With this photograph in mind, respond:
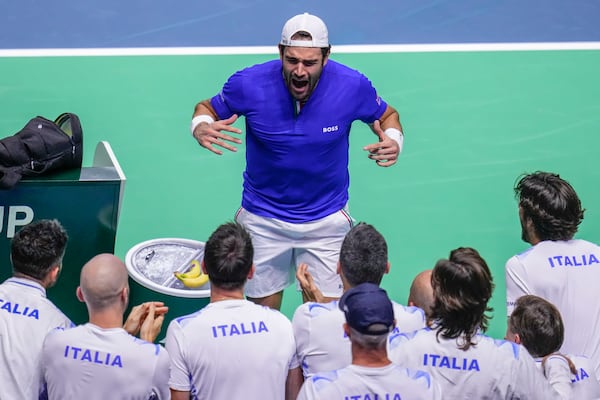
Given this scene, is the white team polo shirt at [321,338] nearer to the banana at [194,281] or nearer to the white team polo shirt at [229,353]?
the white team polo shirt at [229,353]

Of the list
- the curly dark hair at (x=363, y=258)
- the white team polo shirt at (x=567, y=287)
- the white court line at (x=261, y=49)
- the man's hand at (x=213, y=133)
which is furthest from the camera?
the white court line at (x=261, y=49)

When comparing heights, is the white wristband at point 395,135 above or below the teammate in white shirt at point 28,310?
above

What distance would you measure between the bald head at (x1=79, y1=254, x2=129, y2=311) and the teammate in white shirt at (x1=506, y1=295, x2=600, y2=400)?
73.1 inches

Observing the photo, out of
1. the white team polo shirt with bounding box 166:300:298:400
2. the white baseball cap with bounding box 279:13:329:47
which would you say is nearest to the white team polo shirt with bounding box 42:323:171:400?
the white team polo shirt with bounding box 166:300:298:400

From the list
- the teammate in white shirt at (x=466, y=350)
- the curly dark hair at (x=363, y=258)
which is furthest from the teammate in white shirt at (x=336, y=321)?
the teammate in white shirt at (x=466, y=350)

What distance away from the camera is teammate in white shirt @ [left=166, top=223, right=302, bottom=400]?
479 cm

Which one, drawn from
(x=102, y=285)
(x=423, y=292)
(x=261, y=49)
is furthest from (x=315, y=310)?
(x=261, y=49)

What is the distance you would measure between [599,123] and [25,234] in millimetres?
6256

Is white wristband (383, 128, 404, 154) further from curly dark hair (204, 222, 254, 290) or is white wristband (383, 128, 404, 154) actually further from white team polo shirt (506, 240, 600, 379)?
curly dark hair (204, 222, 254, 290)

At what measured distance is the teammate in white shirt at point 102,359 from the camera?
4.71m

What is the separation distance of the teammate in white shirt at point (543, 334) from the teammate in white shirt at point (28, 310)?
2.10 meters

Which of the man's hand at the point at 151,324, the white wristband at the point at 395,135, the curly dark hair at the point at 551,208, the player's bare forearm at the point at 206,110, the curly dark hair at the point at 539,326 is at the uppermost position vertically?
the player's bare forearm at the point at 206,110

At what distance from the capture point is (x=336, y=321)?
5086 mm

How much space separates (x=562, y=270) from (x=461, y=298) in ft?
3.50
